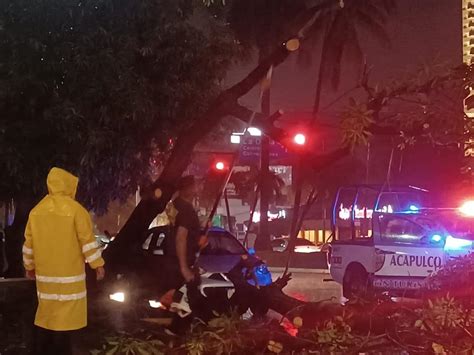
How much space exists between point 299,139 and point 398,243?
594 cm

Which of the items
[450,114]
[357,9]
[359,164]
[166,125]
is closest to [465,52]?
[166,125]

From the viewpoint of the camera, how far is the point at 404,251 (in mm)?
12938

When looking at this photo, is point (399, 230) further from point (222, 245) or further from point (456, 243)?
point (222, 245)

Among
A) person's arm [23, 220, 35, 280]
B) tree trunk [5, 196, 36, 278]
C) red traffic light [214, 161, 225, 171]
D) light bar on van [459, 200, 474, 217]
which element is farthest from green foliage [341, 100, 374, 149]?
tree trunk [5, 196, 36, 278]

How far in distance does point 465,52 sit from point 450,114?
552cm

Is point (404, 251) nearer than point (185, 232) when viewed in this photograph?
No

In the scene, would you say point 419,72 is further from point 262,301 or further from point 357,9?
point 357,9

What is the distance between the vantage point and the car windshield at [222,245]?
12094 mm

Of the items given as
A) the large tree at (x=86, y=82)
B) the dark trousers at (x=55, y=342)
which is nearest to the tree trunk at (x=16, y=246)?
the large tree at (x=86, y=82)

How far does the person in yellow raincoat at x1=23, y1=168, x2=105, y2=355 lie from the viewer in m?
5.34

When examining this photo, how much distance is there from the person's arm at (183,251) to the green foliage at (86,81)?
75.0 inches

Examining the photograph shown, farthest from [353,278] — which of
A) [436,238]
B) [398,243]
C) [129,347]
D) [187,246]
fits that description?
[129,347]

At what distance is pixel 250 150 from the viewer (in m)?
15.8

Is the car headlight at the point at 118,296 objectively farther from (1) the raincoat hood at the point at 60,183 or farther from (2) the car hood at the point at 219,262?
(2) the car hood at the point at 219,262
